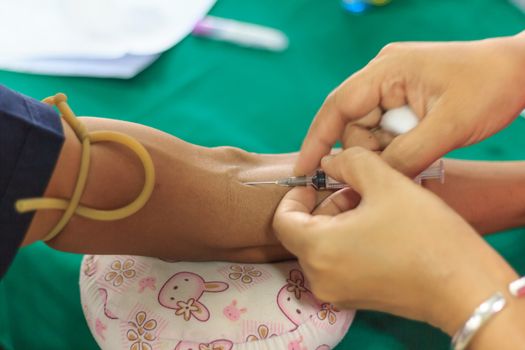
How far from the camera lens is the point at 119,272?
1.02m

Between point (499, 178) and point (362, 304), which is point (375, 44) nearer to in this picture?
point (499, 178)

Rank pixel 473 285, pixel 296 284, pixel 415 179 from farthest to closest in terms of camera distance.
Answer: pixel 296 284 < pixel 415 179 < pixel 473 285

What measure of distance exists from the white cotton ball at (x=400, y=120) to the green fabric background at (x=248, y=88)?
45 centimetres

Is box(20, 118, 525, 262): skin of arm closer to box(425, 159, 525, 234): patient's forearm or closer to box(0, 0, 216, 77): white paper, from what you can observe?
box(425, 159, 525, 234): patient's forearm

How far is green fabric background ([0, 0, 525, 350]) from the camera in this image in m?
1.14

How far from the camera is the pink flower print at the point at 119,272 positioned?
39.5 inches

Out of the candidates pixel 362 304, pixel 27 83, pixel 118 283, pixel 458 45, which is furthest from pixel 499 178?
pixel 27 83

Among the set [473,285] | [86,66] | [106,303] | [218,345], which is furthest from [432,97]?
[86,66]

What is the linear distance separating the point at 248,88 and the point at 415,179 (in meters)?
0.63

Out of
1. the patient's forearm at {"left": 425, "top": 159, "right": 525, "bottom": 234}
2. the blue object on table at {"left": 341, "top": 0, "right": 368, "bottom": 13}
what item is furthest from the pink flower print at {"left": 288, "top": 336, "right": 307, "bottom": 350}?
the blue object on table at {"left": 341, "top": 0, "right": 368, "bottom": 13}

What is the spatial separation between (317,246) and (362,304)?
0.40 feet

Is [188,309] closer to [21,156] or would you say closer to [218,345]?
[218,345]

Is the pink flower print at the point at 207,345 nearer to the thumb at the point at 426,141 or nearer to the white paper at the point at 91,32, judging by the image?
the thumb at the point at 426,141

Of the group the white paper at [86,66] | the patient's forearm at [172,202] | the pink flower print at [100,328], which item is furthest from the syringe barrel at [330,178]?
the white paper at [86,66]
